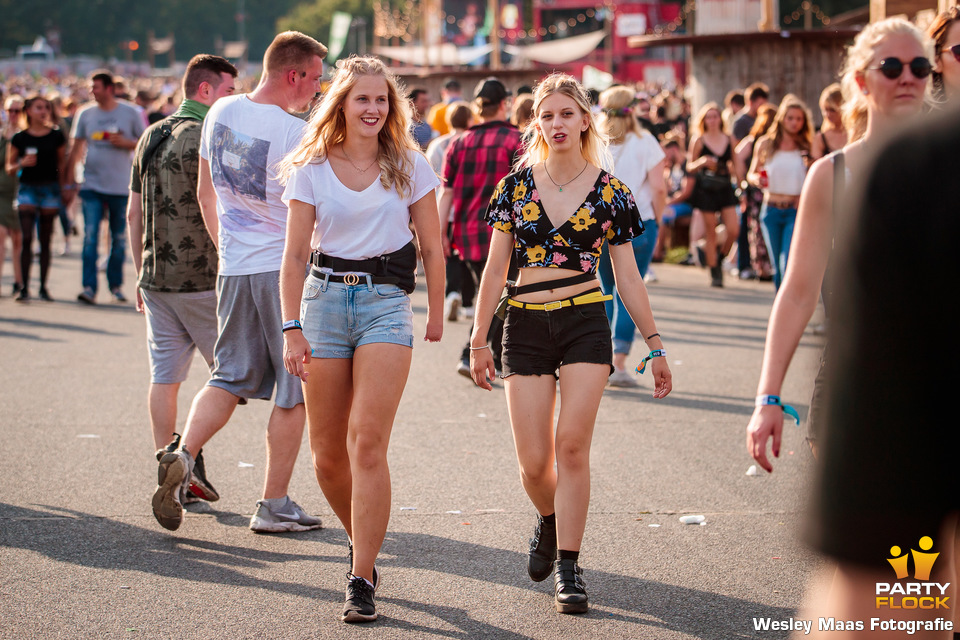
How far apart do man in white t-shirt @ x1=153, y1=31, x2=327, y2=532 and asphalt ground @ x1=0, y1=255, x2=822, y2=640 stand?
381 mm

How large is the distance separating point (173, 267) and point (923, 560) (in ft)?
13.7

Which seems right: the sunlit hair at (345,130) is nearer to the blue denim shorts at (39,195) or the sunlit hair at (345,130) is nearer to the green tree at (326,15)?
the blue denim shorts at (39,195)

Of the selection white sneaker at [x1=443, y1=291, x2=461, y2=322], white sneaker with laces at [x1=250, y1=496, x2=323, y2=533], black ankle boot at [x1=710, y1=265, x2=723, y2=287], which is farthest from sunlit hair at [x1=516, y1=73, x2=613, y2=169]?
black ankle boot at [x1=710, y1=265, x2=723, y2=287]

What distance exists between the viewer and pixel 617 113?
27.9ft

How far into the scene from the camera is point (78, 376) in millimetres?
8922

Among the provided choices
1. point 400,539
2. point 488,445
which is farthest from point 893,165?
point 488,445

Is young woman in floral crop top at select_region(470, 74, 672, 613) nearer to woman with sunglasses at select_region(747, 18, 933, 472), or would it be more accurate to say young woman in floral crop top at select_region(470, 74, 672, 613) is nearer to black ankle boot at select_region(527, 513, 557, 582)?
Result: black ankle boot at select_region(527, 513, 557, 582)

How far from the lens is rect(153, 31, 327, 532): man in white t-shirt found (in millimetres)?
5098

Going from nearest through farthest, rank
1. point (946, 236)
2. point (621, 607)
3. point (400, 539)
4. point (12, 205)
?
point (946, 236) < point (621, 607) < point (400, 539) < point (12, 205)

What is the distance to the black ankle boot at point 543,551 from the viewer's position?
4504mm

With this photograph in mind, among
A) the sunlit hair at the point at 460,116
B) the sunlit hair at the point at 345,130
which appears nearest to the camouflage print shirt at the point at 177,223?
the sunlit hair at the point at 345,130

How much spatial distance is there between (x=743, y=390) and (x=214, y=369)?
4319 millimetres

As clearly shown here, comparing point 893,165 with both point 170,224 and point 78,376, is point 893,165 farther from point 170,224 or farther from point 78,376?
point 78,376

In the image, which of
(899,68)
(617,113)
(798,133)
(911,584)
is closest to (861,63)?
(899,68)
